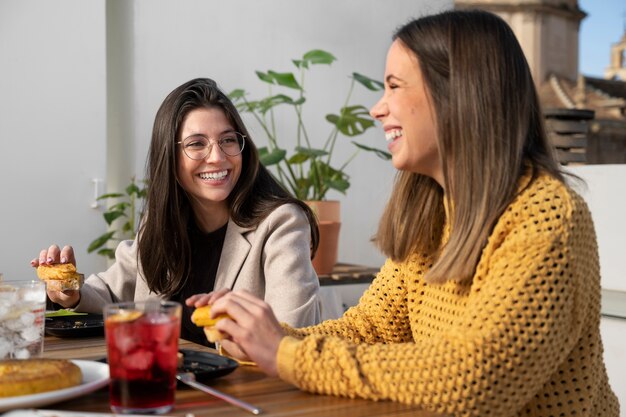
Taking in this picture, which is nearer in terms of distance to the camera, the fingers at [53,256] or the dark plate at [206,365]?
the dark plate at [206,365]

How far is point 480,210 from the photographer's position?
1.06m

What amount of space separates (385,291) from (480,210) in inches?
11.3

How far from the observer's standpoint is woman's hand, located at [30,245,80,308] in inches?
62.2

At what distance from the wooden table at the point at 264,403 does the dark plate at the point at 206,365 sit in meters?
0.01

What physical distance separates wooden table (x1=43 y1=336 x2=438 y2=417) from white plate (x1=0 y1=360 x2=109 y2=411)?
14 mm

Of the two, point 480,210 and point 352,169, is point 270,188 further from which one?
point 352,169

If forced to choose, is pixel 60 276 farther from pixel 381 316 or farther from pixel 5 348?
pixel 381 316

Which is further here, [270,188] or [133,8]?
[133,8]

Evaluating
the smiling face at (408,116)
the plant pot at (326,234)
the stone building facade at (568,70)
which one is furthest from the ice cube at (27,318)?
the stone building facade at (568,70)

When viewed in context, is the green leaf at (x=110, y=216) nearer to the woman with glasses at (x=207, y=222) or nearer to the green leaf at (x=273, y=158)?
the green leaf at (x=273, y=158)

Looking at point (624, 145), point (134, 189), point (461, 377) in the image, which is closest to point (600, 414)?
point (461, 377)

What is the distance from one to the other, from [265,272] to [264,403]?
3.23 ft

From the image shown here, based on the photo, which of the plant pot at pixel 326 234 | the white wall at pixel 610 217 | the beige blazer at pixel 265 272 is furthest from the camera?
the plant pot at pixel 326 234

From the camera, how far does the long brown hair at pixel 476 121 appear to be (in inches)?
41.7
